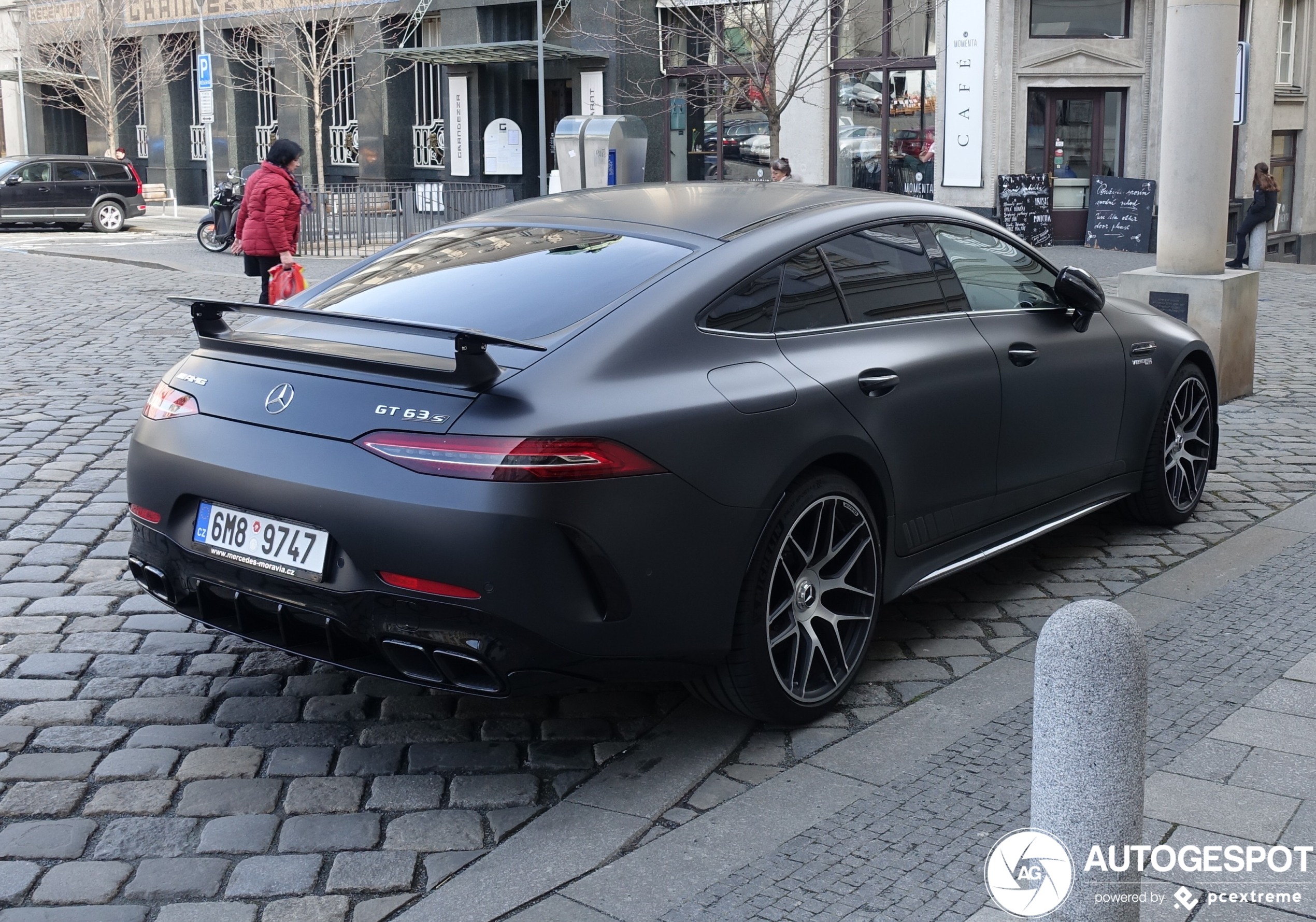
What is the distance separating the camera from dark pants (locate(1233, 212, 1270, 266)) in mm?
20984

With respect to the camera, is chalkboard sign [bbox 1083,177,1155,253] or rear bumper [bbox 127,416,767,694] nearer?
rear bumper [bbox 127,416,767,694]

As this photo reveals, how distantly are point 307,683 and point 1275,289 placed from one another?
16508mm

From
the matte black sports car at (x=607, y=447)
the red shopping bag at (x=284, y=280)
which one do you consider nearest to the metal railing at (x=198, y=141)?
the red shopping bag at (x=284, y=280)

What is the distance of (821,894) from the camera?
3182mm

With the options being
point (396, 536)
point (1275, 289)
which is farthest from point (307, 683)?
point (1275, 289)

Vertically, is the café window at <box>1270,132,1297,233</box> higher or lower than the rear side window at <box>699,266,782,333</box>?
higher

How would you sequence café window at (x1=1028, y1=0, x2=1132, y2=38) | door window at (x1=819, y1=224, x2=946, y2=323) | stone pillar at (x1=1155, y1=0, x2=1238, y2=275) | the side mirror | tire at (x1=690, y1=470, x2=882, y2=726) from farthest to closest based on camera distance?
café window at (x1=1028, y1=0, x2=1132, y2=38)
stone pillar at (x1=1155, y1=0, x2=1238, y2=275)
the side mirror
door window at (x1=819, y1=224, x2=946, y2=323)
tire at (x1=690, y1=470, x2=882, y2=726)

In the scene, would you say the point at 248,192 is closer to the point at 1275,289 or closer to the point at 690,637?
the point at 690,637

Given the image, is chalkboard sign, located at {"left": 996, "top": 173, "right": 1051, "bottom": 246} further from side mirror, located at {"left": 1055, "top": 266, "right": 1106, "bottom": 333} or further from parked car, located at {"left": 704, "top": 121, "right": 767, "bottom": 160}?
side mirror, located at {"left": 1055, "top": 266, "right": 1106, "bottom": 333}

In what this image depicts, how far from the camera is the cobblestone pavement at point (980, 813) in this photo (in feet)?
10.3

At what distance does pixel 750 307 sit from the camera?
13.6ft

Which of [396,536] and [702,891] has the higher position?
[396,536]

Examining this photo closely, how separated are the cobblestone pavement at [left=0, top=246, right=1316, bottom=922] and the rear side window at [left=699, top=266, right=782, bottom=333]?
1189mm

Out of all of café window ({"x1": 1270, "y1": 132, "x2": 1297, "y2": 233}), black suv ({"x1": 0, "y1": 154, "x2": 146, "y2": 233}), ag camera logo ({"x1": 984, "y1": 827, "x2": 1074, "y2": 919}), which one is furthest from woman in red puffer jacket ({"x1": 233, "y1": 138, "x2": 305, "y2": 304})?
café window ({"x1": 1270, "y1": 132, "x2": 1297, "y2": 233})
